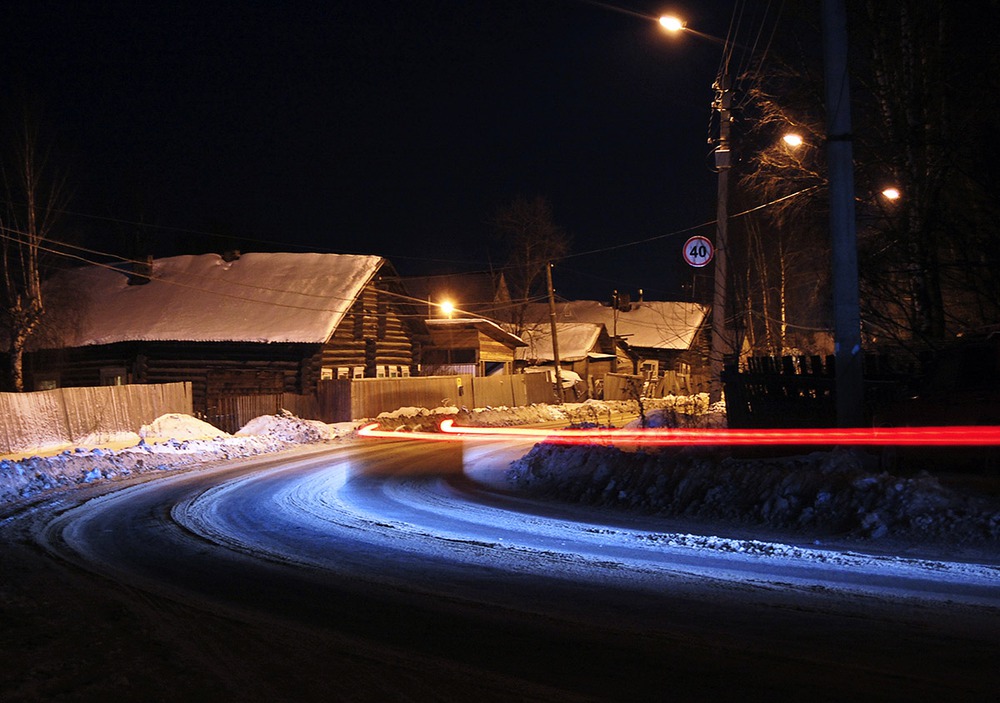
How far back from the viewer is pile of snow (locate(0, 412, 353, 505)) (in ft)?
51.9

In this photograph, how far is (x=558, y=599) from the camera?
651cm

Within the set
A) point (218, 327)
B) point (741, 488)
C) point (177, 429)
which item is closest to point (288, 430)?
point (177, 429)

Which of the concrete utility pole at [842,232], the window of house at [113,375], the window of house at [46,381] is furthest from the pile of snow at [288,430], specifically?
the concrete utility pole at [842,232]

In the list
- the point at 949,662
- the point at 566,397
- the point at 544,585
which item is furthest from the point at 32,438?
the point at 566,397

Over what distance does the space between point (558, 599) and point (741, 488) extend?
4687 mm

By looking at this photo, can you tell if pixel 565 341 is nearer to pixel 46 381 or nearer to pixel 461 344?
pixel 461 344

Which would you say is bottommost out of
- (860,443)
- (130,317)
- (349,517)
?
(349,517)

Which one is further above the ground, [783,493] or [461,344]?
[461,344]

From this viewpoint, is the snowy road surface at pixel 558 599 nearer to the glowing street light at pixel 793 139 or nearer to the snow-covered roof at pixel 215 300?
the glowing street light at pixel 793 139

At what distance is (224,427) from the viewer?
101 feet

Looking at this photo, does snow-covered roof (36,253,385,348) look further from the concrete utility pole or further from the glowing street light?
the concrete utility pole

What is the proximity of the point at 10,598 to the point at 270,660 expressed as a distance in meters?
3.14

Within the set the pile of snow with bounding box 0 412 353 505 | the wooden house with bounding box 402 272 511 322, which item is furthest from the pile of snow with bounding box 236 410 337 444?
the wooden house with bounding box 402 272 511 322

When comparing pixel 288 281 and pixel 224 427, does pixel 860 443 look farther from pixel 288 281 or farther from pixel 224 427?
pixel 288 281
